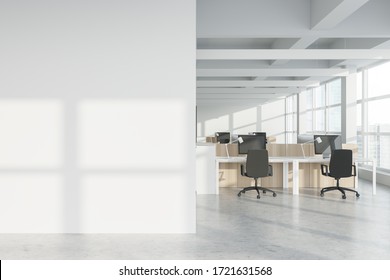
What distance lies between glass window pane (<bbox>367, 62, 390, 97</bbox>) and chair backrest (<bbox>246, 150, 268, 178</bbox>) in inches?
181

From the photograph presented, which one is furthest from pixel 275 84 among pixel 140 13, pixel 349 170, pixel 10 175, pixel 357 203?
pixel 10 175

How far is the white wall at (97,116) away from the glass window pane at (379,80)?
753 centimetres

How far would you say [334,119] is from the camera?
15.3 metres

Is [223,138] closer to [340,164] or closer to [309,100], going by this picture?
[340,164]

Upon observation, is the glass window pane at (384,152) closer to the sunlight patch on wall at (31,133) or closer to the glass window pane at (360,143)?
the glass window pane at (360,143)

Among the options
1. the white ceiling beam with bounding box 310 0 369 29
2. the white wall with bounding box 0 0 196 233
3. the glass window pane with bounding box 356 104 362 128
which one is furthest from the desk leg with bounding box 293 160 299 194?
the glass window pane with bounding box 356 104 362 128

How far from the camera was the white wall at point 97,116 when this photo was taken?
17.1 feet

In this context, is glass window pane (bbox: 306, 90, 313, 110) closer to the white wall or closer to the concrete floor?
the concrete floor

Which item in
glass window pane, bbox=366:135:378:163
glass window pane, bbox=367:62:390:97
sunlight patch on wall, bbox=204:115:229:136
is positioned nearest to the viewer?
glass window pane, bbox=367:62:390:97

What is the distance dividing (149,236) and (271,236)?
4.50ft

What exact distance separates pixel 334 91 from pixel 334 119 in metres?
0.93

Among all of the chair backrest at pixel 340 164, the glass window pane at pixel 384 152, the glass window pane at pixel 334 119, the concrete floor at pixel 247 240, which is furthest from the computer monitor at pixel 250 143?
the glass window pane at pixel 334 119

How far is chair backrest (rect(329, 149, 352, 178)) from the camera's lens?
26.9ft

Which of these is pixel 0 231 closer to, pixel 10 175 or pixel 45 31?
pixel 10 175
